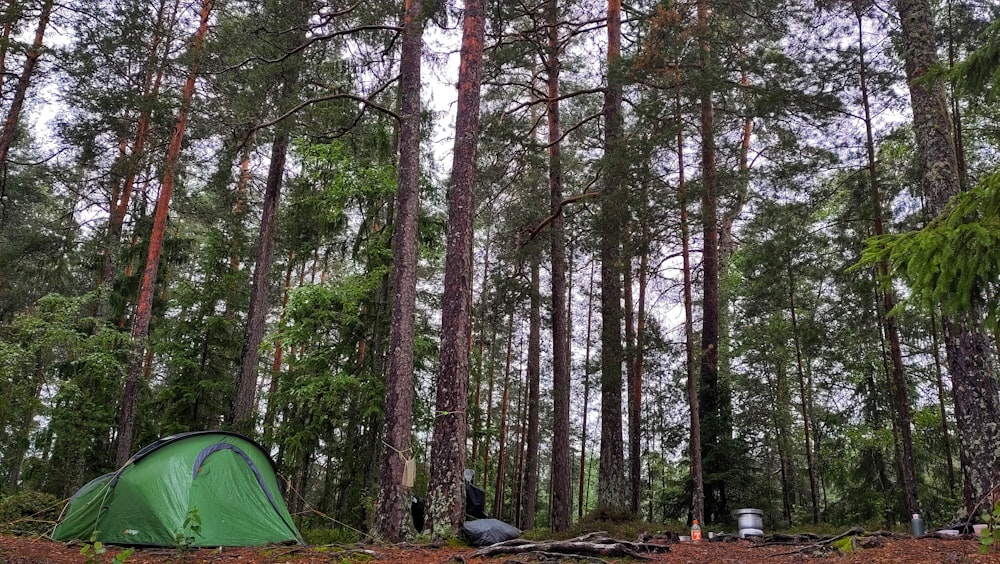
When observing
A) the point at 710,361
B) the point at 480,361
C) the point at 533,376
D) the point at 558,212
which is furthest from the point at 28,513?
the point at 710,361

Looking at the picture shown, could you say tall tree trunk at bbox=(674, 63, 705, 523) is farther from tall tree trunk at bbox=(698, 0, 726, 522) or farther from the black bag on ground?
the black bag on ground

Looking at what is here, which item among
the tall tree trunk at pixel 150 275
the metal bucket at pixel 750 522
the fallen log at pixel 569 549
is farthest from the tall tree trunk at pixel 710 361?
the tall tree trunk at pixel 150 275

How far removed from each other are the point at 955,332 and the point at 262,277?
12588mm

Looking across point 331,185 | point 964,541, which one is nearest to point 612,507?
point 964,541

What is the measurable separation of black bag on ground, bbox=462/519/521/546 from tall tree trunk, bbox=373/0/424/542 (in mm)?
1015

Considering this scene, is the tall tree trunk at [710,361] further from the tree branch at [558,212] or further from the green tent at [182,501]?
the green tent at [182,501]

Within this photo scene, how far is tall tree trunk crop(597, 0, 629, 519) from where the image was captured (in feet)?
35.1

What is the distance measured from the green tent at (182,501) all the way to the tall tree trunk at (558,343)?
587 centimetres

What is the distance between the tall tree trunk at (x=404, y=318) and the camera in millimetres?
7492

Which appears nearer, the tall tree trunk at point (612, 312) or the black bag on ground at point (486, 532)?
the black bag on ground at point (486, 532)

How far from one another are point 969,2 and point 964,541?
34.2 feet

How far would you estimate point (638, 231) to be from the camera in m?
11.6

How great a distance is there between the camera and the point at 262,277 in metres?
12.8

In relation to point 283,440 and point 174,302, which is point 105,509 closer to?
point 283,440
